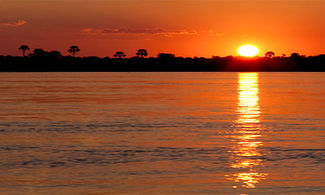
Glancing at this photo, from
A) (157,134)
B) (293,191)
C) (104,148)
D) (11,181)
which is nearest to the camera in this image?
(293,191)

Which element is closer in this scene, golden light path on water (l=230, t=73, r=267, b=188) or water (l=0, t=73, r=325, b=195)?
water (l=0, t=73, r=325, b=195)

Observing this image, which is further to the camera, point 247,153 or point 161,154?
point 247,153

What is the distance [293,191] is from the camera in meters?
15.8

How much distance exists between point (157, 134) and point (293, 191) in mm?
12347

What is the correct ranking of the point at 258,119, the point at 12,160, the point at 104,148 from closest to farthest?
the point at 12,160 < the point at 104,148 < the point at 258,119

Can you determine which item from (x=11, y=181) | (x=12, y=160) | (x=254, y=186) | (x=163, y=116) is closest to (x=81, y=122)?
(x=163, y=116)

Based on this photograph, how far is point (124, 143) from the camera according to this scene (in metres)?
24.4

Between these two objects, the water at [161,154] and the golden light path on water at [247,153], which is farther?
the golden light path on water at [247,153]

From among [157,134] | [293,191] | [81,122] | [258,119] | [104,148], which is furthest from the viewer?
[258,119]

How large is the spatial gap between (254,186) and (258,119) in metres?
19.8

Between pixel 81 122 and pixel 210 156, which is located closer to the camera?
pixel 210 156

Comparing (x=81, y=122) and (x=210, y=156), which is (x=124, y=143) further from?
(x=81, y=122)

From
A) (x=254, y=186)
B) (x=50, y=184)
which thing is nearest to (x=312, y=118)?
(x=254, y=186)

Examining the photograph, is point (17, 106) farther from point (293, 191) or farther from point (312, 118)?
point (293, 191)
